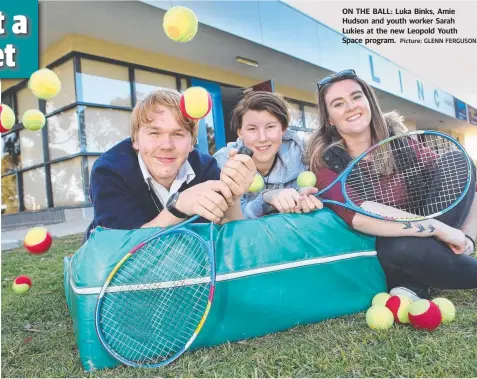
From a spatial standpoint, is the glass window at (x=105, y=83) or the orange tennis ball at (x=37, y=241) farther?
the glass window at (x=105, y=83)

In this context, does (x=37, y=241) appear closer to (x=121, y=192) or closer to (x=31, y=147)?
(x=121, y=192)

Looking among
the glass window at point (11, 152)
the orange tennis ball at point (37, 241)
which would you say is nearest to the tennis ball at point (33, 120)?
the orange tennis ball at point (37, 241)

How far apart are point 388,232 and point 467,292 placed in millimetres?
550

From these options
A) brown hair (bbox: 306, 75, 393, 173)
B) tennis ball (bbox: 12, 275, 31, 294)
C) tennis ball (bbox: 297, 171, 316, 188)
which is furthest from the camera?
tennis ball (bbox: 12, 275, 31, 294)

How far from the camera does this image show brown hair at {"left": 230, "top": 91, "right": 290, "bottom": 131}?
8.07 feet

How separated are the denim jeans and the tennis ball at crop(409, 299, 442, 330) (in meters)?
0.28

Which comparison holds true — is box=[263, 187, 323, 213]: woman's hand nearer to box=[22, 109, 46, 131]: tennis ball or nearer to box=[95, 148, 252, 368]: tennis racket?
box=[95, 148, 252, 368]: tennis racket

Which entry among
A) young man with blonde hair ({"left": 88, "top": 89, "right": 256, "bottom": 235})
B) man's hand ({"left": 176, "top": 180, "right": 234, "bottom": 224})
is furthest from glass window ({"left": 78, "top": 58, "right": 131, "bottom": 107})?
man's hand ({"left": 176, "top": 180, "right": 234, "bottom": 224})

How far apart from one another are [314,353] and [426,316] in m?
0.44

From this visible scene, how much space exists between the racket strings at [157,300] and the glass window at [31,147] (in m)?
6.35

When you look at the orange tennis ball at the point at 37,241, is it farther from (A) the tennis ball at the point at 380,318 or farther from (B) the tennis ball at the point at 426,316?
(B) the tennis ball at the point at 426,316

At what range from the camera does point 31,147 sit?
7359mm

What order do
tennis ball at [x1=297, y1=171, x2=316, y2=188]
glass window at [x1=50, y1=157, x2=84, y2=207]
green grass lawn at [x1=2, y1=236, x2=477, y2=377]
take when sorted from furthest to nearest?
glass window at [x1=50, y1=157, x2=84, y2=207] → tennis ball at [x1=297, y1=171, x2=316, y2=188] → green grass lawn at [x1=2, y1=236, x2=477, y2=377]

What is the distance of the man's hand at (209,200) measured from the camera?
156 cm
